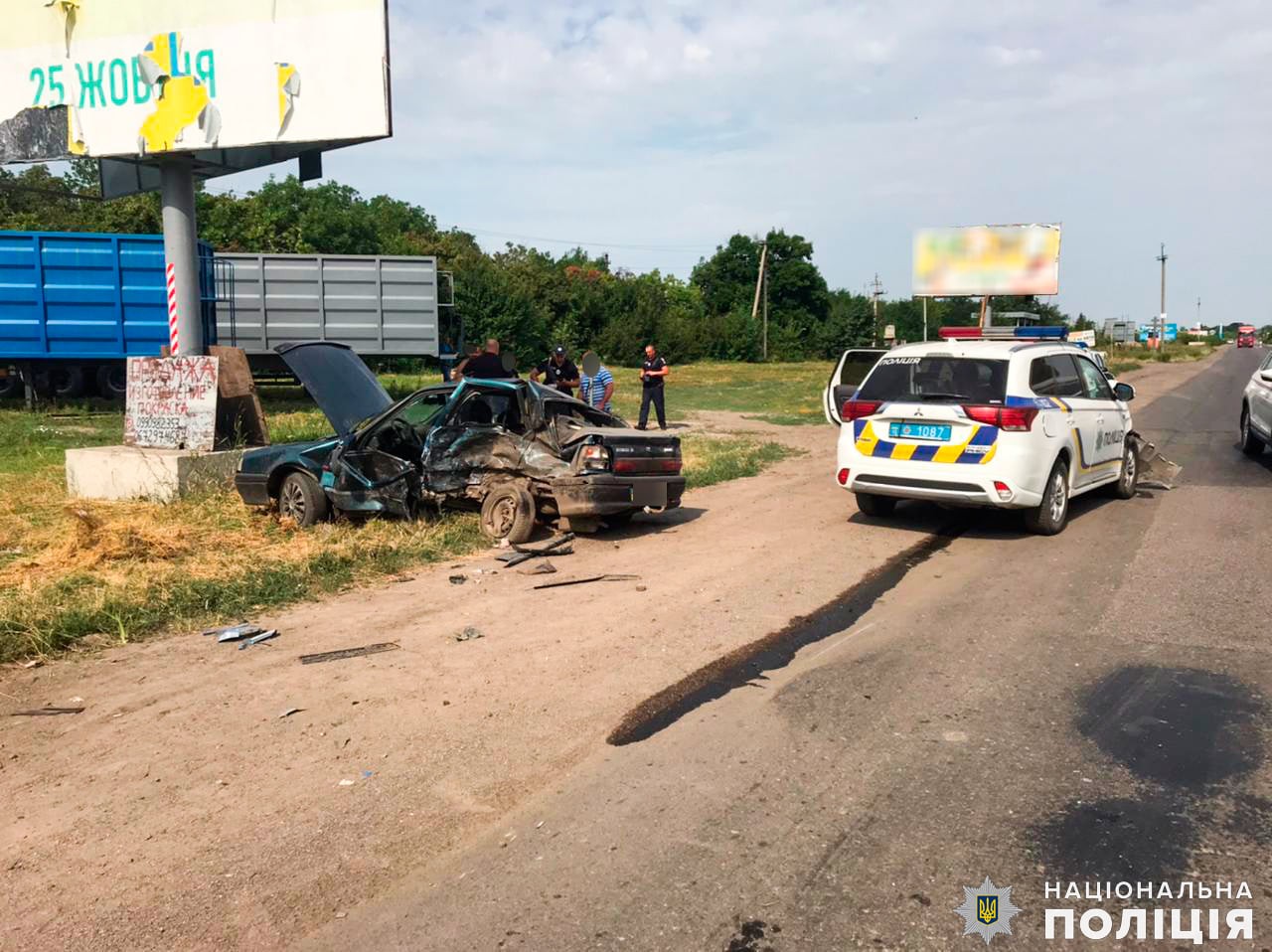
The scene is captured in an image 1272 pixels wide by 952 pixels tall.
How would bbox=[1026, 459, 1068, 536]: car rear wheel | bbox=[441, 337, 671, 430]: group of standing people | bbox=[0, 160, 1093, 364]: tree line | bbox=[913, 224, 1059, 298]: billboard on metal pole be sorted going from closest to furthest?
1. bbox=[1026, 459, 1068, 536]: car rear wheel
2. bbox=[441, 337, 671, 430]: group of standing people
3. bbox=[913, 224, 1059, 298]: billboard on metal pole
4. bbox=[0, 160, 1093, 364]: tree line

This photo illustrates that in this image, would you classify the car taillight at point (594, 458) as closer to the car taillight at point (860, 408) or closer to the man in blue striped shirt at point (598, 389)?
the car taillight at point (860, 408)

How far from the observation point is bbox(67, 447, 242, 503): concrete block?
10336 mm

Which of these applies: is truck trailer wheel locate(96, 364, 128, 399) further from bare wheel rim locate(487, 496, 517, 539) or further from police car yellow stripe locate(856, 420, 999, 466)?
police car yellow stripe locate(856, 420, 999, 466)

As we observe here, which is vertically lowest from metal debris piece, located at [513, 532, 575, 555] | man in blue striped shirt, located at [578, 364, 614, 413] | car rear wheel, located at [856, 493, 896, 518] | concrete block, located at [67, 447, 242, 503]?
metal debris piece, located at [513, 532, 575, 555]

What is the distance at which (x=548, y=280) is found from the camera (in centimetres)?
5244

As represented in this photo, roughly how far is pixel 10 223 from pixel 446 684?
41952 mm

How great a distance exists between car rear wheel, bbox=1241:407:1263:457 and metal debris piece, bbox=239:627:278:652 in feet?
45.3

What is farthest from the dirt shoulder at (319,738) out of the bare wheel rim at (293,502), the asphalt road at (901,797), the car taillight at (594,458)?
the bare wheel rim at (293,502)

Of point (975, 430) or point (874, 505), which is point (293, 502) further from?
point (975, 430)

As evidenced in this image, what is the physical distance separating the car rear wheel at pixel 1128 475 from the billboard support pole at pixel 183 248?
419 inches

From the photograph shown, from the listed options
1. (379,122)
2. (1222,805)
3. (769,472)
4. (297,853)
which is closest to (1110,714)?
(1222,805)

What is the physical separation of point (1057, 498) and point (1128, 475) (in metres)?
2.54

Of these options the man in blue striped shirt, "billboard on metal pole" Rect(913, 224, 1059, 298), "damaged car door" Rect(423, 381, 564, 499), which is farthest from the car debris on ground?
"billboard on metal pole" Rect(913, 224, 1059, 298)

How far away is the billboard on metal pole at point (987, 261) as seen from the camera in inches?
1420
